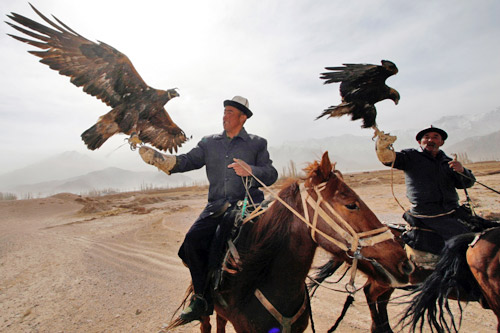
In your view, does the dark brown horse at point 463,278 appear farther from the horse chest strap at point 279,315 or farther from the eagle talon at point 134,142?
the eagle talon at point 134,142

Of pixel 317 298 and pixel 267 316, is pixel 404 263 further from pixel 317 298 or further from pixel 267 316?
pixel 317 298

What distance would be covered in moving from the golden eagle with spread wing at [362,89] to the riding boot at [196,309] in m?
2.53

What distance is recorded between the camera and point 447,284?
2.75 metres

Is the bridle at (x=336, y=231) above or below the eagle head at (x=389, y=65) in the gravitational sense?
below

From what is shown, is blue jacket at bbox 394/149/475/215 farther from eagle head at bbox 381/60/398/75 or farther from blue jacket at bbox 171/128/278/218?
blue jacket at bbox 171/128/278/218

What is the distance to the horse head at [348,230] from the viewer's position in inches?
68.2

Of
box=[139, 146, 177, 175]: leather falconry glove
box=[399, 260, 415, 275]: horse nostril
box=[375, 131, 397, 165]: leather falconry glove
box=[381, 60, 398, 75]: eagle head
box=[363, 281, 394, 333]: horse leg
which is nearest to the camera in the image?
box=[399, 260, 415, 275]: horse nostril

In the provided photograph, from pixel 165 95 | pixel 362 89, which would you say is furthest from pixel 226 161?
pixel 362 89

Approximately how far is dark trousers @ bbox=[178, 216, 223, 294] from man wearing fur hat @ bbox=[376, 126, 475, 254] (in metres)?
2.41

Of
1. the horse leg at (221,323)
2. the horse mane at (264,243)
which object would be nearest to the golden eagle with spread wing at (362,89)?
the horse mane at (264,243)

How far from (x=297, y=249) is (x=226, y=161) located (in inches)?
47.4

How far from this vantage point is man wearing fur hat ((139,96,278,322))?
2430mm

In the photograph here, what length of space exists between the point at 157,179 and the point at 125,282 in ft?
627

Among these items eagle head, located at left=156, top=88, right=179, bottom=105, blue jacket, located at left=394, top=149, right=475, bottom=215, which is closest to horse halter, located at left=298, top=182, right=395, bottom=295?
blue jacket, located at left=394, top=149, right=475, bottom=215
